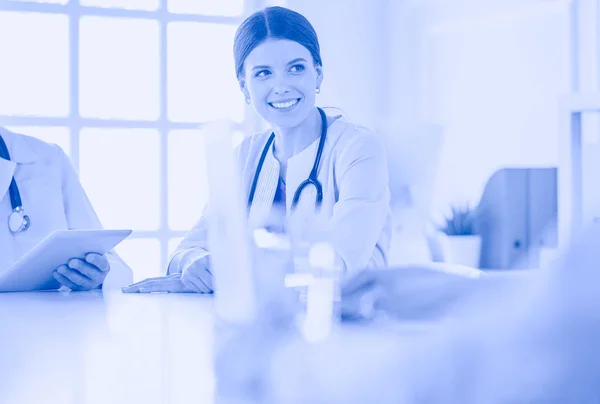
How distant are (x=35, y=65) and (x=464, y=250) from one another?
72.1 inches

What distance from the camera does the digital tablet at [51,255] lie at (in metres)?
Result: 1.08

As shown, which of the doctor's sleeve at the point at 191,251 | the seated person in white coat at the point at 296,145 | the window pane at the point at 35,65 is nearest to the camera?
the doctor's sleeve at the point at 191,251

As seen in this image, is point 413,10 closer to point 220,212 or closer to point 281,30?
point 281,30

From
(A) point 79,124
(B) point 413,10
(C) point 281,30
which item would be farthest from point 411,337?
(B) point 413,10

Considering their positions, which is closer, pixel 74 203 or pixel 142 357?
pixel 142 357

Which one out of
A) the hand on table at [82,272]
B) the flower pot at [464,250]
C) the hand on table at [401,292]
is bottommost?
the flower pot at [464,250]

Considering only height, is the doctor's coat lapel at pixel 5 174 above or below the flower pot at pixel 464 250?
above

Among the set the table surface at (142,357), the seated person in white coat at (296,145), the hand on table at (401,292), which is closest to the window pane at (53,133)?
the seated person in white coat at (296,145)

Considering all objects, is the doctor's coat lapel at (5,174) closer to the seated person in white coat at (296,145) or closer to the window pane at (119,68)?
the seated person in white coat at (296,145)

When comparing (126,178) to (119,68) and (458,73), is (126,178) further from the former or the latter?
(458,73)

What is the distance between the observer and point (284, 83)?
1.50 m

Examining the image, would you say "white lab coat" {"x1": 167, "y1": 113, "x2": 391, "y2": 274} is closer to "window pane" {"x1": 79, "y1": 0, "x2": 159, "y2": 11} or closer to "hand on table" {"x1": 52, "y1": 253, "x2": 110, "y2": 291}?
"hand on table" {"x1": 52, "y1": 253, "x2": 110, "y2": 291}

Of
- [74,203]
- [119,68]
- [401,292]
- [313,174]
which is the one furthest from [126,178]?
[401,292]

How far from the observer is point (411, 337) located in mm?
263
